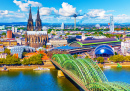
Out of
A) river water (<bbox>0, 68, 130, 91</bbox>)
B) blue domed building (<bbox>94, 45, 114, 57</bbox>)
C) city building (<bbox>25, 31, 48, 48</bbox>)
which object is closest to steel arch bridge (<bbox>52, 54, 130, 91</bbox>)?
river water (<bbox>0, 68, 130, 91</bbox>)

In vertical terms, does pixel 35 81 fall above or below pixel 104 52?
below

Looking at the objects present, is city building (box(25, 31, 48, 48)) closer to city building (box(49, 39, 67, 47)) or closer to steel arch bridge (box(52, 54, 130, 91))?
city building (box(49, 39, 67, 47))

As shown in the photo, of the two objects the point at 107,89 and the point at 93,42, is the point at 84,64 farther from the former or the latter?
the point at 93,42

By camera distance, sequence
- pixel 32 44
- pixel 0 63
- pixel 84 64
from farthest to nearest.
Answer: pixel 32 44
pixel 0 63
pixel 84 64

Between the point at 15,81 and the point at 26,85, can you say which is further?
the point at 15,81

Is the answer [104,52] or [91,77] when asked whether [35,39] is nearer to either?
[104,52]

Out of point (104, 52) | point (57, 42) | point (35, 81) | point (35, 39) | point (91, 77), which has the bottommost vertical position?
point (35, 81)

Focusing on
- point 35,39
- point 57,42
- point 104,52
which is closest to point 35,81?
point 104,52

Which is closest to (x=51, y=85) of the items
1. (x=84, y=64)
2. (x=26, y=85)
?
(x=26, y=85)

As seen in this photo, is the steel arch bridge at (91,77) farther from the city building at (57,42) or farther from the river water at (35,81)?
the city building at (57,42)
